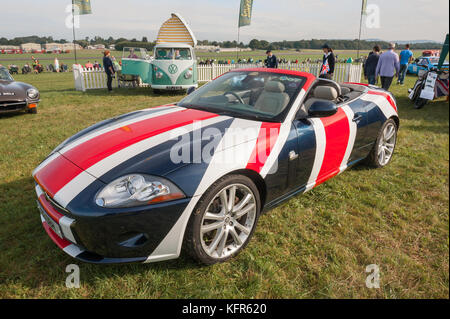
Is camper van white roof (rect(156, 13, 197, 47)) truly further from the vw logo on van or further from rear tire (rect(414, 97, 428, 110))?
rear tire (rect(414, 97, 428, 110))

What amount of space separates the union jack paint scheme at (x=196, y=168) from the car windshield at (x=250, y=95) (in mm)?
11

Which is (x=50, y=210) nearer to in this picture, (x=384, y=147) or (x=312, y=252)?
(x=312, y=252)

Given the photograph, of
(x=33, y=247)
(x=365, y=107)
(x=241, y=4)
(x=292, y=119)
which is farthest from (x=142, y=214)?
(x=241, y=4)

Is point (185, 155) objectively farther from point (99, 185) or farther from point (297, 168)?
point (297, 168)

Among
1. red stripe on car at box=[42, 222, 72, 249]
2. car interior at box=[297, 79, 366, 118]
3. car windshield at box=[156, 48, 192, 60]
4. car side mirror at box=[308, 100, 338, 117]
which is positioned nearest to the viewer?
red stripe on car at box=[42, 222, 72, 249]

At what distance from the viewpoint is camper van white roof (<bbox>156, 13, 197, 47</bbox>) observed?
46.0 feet

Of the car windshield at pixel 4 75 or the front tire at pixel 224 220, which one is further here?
the car windshield at pixel 4 75

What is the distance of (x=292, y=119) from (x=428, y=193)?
6.48ft

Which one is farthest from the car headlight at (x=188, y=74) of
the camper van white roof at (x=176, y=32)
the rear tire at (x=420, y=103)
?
the rear tire at (x=420, y=103)

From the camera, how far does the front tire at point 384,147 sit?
3.74m

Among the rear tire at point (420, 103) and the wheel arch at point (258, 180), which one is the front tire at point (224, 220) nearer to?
the wheel arch at point (258, 180)

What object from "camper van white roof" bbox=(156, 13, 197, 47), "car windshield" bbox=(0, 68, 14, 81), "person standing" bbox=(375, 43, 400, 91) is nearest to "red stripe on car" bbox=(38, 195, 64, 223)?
"car windshield" bbox=(0, 68, 14, 81)

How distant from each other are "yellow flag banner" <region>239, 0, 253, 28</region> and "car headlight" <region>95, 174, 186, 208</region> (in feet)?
53.8

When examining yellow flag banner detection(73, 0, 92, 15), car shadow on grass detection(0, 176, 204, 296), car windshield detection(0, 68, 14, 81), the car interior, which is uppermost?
yellow flag banner detection(73, 0, 92, 15)
